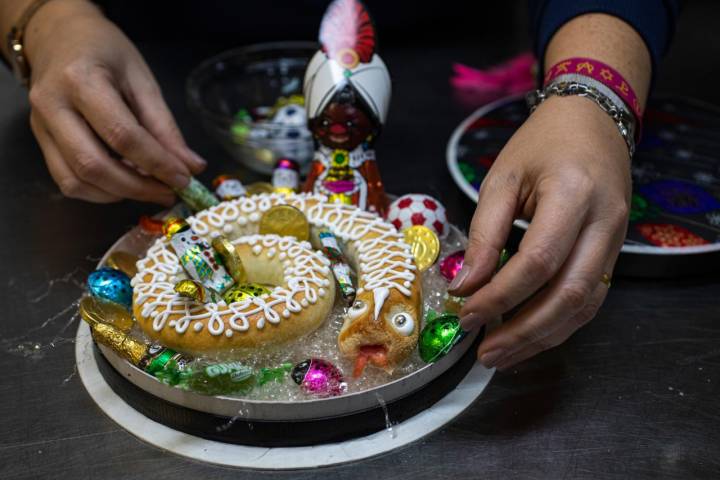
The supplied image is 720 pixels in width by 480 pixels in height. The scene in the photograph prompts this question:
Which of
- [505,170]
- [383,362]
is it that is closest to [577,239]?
[505,170]

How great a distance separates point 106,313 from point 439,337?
0.44m

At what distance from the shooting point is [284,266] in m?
0.97

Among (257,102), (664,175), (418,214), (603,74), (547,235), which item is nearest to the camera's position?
(547,235)

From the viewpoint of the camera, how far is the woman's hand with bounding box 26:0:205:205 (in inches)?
42.0

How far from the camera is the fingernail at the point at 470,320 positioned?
0.78 m

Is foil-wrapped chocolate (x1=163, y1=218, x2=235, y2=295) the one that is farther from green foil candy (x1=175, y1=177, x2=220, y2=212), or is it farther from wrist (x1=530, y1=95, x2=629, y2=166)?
wrist (x1=530, y1=95, x2=629, y2=166)

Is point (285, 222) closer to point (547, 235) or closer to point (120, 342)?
point (120, 342)

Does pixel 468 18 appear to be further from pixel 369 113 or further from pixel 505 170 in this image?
pixel 505 170

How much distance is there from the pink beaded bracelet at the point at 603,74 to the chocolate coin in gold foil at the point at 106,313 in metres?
0.68

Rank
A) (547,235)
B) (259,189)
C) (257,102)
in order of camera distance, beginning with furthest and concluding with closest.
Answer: (257,102), (259,189), (547,235)

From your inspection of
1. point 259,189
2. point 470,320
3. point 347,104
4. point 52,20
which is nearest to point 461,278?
point 470,320

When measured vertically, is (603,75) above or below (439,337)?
above

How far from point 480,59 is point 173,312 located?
1325 mm

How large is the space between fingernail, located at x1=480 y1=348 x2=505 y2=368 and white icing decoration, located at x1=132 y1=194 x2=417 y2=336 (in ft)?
0.42
